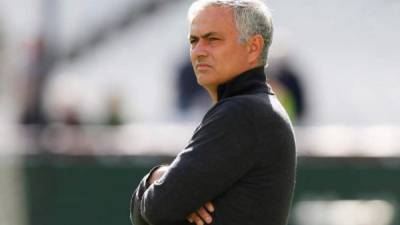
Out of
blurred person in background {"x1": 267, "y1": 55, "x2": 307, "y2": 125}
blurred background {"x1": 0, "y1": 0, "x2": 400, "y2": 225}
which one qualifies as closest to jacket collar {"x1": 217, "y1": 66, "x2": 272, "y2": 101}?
blurred background {"x1": 0, "y1": 0, "x2": 400, "y2": 225}

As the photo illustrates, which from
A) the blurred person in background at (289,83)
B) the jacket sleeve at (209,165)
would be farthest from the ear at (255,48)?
the blurred person in background at (289,83)

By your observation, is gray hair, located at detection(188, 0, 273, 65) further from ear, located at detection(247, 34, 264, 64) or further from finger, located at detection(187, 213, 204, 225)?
A: finger, located at detection(187, 213, 204, 225)

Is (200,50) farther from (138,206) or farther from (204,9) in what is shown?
(138,206)

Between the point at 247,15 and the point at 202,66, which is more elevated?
the point at 247,15

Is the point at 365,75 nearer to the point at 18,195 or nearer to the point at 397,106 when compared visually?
the point at 397,106

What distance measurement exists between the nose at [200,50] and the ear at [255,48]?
0.13m

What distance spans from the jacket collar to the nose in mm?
106

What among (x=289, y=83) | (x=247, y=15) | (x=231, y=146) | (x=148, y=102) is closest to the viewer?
(x=231, y=146)

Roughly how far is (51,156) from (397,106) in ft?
7.52

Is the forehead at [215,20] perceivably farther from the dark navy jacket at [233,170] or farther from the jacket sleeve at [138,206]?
the jacket sleeve at [138,206]

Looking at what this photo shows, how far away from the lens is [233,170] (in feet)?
12.3

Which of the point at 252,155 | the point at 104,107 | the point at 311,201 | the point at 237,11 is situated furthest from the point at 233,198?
the point at 104,107

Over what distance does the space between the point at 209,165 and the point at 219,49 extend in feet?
1.21

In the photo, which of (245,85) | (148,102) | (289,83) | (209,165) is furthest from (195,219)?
(148,102)
